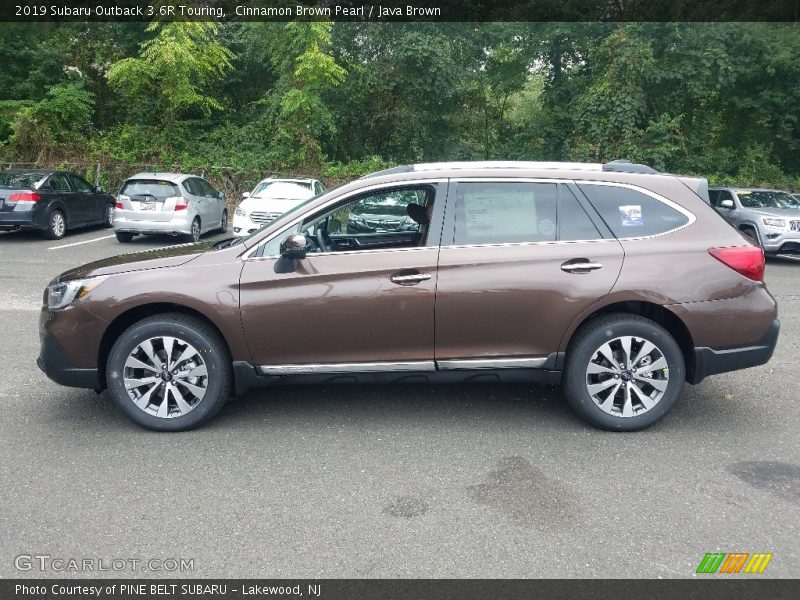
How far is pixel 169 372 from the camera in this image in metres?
4.62

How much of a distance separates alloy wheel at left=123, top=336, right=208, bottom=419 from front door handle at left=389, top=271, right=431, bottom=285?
4.56ft

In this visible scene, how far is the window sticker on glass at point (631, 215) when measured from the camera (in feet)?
15.7

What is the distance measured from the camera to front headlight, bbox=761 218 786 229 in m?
13.7

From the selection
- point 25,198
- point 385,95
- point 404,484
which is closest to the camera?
point 404,484

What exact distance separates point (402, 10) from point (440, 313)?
78.3 ft

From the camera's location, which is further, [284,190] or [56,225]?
[284,190]

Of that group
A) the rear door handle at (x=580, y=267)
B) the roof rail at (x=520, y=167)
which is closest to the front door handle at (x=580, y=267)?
the rear door handle at (x=580, y=267)

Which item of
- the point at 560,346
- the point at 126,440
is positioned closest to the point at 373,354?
the point at 560,346

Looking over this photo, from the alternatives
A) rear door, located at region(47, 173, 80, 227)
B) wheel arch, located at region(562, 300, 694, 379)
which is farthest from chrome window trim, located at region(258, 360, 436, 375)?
rear door, located at region(47, 173, 80, 227)

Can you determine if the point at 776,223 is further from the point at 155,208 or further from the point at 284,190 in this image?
the point at 155,208

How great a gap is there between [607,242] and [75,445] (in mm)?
3743

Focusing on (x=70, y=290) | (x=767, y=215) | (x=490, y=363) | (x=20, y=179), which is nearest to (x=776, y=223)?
(x=767, y=215)
